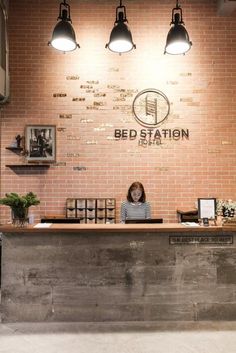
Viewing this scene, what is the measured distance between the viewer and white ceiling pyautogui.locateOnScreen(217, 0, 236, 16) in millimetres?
5477

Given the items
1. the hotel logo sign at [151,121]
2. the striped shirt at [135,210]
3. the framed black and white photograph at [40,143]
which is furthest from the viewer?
the hotel logo sign at [151,121]

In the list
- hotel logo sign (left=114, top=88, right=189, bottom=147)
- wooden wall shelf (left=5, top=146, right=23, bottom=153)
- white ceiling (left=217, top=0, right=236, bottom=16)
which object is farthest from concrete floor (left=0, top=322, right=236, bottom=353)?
white ceiling (left=217, top=0, right=236, bottom=16)

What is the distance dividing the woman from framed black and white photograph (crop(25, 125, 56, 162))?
1.41 metres

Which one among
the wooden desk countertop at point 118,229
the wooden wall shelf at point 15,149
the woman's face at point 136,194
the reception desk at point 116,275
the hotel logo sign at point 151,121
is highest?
the hotel logo sign at point 151,121

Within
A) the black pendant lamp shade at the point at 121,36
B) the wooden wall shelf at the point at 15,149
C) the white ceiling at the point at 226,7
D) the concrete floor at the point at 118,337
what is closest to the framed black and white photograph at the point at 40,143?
the wooden wall shelf at the point at 15,149

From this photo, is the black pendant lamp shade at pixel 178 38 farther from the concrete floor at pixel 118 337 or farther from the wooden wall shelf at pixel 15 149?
the concrete floor at pixel 118 337

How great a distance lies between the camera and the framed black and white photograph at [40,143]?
5.59 metres

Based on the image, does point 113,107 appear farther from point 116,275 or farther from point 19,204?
point 116,275

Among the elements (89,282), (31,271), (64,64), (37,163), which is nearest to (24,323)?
(31,271)

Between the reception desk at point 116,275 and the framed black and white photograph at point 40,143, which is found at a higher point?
the framed black and white photograph at point 40,143

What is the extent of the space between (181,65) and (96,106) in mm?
1536

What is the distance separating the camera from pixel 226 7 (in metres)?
5.61

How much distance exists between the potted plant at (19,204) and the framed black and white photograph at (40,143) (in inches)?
77.9

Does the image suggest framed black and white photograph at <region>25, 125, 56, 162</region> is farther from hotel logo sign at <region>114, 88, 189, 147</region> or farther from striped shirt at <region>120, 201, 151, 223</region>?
striped shirt at <region>120, 201, 151, 223</region>
